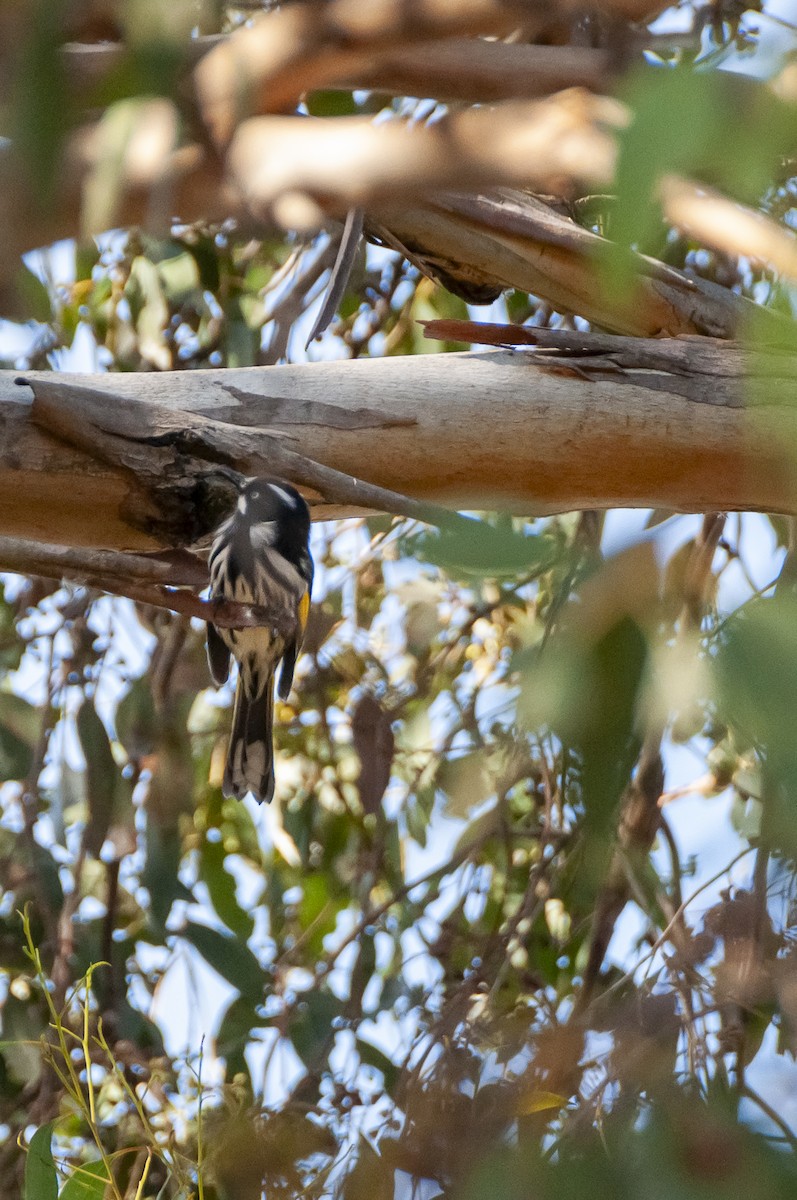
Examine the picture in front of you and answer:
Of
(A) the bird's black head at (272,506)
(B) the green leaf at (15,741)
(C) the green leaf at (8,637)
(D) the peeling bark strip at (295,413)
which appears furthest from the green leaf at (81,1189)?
(C) the green leaf at (8,637)

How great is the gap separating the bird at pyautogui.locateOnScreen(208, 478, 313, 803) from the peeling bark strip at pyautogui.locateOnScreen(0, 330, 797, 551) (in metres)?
0.08

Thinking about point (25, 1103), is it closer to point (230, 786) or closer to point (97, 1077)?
point (97, 1077)

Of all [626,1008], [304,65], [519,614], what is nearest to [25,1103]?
[519,614]

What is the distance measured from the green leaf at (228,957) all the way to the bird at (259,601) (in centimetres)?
43

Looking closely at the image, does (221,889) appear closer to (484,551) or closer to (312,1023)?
(312,1023)

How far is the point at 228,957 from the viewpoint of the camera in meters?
2.97

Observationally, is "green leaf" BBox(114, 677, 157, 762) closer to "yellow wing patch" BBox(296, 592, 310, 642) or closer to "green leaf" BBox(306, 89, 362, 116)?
"yellow wing patch" BBox(296, 592, 310, 642)

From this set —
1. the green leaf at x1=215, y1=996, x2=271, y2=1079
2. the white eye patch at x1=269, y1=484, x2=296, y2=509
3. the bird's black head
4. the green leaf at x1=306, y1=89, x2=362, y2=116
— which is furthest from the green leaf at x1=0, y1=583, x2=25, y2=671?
the green leaf at x1=306, y1=89, x2=362, y2=116

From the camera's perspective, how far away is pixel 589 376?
1.97 m

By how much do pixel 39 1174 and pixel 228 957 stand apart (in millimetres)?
1183

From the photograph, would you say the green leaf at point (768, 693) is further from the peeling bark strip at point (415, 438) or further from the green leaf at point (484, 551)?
the peeling bark strip at point (415, 438)

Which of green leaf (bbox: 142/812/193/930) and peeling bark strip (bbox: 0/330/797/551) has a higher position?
peeling bark strip (bbox: 0/330/797/551)

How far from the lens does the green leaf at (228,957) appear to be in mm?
2947

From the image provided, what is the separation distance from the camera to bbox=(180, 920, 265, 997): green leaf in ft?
9.67
